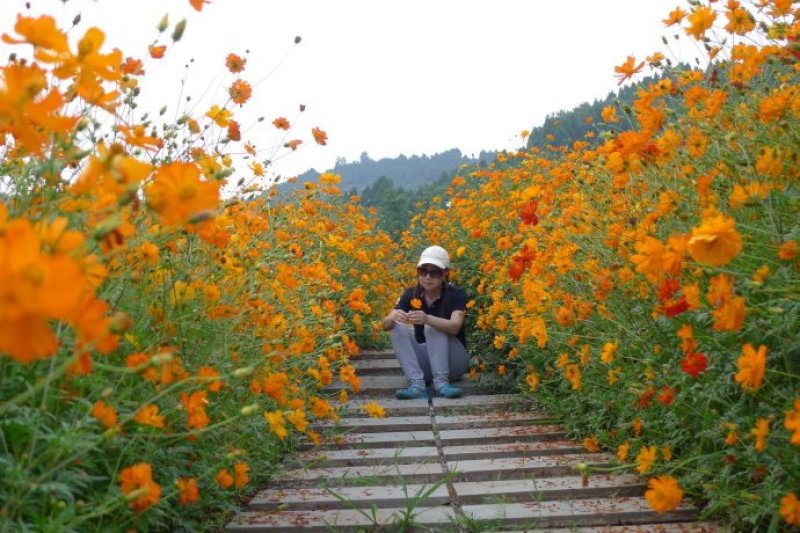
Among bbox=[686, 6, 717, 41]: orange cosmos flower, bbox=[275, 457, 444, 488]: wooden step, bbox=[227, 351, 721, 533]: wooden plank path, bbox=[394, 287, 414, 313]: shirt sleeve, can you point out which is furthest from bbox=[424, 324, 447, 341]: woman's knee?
bbox=[686, 6, 717, 41]: orange cosmos flower

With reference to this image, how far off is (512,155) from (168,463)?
17.5ft

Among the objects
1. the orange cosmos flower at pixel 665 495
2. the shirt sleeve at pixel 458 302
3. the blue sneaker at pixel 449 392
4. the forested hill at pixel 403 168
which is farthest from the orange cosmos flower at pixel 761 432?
the forested hill at pixel 403 168

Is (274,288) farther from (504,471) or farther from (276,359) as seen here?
(504,471)

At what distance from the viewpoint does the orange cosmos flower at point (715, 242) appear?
62.5 inches

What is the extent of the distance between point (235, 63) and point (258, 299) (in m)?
0.85

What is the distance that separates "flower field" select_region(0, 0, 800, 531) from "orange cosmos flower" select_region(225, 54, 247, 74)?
1 centimetres

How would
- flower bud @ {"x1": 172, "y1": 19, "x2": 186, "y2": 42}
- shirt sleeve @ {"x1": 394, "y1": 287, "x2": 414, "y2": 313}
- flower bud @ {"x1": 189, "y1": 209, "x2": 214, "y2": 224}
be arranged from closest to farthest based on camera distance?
flower bud @ {"x1": 189, "y1": 209, "x2": 214, "y2": 224}, flower bud @ {"x1": 172, "y1": 19, "x2": 186, "y2": 42}, shirt sleeve @ {"x1": 394, "y1": 287, "x2": 414, "y2": 313}

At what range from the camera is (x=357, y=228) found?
19.5ft

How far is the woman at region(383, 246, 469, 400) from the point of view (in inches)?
180

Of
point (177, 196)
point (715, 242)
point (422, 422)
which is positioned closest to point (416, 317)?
point (422, 422)

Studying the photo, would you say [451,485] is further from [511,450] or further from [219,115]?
[219,115]

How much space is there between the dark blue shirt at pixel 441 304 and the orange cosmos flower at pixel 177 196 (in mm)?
3647

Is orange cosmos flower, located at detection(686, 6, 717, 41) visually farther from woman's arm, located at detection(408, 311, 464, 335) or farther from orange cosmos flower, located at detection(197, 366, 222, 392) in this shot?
woman's arm, located at detection(408, 311, 464, 335)

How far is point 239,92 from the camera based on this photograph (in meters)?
2.73
